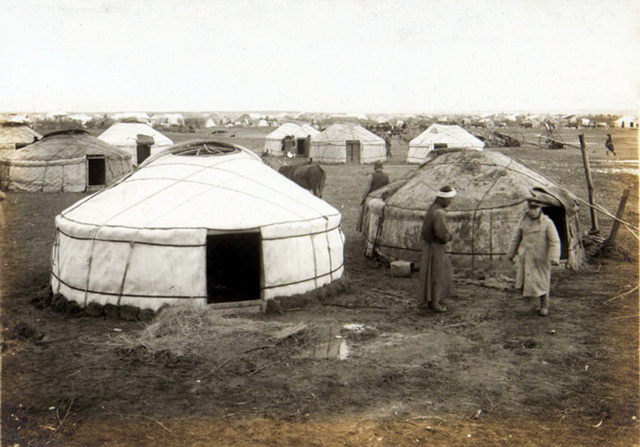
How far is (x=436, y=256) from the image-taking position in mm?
7023

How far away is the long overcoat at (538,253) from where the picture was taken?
Answer: 22.3 ft

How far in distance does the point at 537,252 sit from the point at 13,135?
80.1 ft

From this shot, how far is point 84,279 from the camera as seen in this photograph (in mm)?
7152

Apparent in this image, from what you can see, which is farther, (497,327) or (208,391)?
(497,327)

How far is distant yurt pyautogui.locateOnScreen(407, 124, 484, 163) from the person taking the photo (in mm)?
26952

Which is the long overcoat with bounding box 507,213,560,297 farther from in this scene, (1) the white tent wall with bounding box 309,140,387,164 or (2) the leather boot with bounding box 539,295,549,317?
(1) the white tent wall with bounding box 309,140,387,164

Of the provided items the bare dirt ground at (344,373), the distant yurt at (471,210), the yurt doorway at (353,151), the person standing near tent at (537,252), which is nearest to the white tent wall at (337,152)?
the yurt doorway at (353,151)

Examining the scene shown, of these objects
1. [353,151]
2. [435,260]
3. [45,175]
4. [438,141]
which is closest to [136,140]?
[45,175]

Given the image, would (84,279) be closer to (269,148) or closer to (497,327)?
(497,327)

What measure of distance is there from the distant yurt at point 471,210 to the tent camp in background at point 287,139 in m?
20.8

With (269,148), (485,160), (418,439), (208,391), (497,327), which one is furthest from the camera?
(269,148)

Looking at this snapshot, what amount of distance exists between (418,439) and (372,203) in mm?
6175

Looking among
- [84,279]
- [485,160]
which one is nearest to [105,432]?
[84,279]

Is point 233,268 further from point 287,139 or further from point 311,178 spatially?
point 287,139
